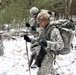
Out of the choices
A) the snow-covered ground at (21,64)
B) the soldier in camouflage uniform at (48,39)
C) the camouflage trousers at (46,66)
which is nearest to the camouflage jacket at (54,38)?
the soldier in camouflage uniform at (48,39)

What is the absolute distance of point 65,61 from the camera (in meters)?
10.3

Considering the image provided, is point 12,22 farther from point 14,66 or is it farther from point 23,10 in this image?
point 14,66

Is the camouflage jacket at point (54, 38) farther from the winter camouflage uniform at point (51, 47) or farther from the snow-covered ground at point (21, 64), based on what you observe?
the snow-covered ground at point (21, 64)

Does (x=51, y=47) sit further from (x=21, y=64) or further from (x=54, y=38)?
(x=21, y=64)

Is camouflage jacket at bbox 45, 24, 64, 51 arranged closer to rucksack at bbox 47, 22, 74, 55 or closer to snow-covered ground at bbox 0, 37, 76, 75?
rucksack at bbox 47, 22, 74, 55

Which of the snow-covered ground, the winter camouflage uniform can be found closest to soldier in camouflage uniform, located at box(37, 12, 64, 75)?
the winter camouflage uniform

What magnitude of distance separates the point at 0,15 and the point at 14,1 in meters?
2.20

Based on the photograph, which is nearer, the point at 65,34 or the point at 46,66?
the point at 65,34

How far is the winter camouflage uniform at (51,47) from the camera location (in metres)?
5.11

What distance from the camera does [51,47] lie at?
202 inches

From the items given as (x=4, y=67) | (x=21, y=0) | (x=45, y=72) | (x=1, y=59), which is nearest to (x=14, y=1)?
(x=21, y=0)

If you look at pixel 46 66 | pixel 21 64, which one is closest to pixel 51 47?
pixel 46 66

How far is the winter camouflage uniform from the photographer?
5.11m

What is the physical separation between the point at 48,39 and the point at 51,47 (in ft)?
0.85
